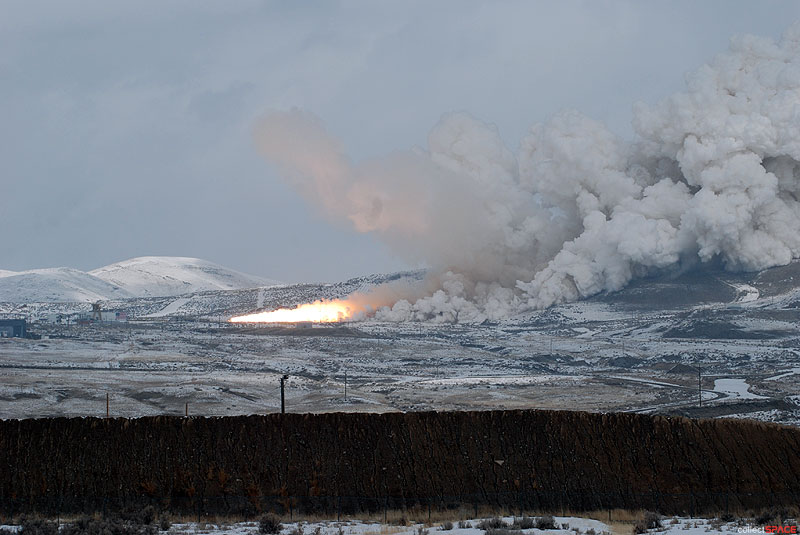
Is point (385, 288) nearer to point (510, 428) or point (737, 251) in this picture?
point (737, 251)

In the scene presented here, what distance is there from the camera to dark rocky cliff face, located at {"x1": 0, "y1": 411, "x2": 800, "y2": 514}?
35281 mm

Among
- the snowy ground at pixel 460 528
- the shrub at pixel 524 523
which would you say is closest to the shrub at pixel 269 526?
the snowy ground at pixel 460 528

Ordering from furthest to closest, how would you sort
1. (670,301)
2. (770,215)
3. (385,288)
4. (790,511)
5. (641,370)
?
(385,288) → (670,301) → (770,215) → (641,370) → (790,511)

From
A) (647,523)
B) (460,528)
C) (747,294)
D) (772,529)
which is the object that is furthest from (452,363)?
(772,529)

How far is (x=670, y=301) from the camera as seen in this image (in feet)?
501

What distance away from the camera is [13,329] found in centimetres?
14062

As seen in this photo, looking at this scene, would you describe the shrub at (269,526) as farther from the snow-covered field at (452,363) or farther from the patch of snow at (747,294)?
the patch of snow at (747,294)

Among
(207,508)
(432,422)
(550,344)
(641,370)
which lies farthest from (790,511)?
(550,344)

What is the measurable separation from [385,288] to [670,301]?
4606cm

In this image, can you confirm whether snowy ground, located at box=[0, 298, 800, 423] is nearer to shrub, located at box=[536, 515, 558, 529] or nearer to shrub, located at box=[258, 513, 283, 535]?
shrub, located at box=[536, 515, 558, 529]

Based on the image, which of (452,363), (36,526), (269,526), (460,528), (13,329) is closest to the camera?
(36,526)

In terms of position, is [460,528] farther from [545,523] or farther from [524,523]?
[545,523]

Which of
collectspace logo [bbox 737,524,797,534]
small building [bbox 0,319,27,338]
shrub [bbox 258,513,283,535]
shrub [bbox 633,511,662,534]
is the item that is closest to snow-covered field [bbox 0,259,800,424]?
small building [bbox 0,319,27,338]

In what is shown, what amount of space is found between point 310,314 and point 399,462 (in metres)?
140
